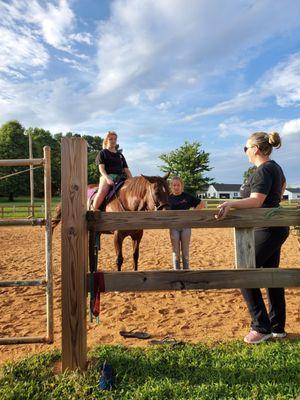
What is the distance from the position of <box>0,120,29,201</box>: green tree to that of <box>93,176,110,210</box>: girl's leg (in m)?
42.3

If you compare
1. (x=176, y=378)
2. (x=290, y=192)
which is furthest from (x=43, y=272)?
(x=290, y=192)

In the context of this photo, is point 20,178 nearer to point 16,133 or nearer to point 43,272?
point 16,133

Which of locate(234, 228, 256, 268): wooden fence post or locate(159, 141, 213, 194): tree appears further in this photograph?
locate(159, 141, 213, 194): tree

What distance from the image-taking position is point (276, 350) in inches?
133

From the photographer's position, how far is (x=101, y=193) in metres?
6.77

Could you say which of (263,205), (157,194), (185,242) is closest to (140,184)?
(157,194)

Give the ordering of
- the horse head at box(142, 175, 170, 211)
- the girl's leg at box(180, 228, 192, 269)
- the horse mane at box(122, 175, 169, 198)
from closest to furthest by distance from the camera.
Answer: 1. the horse head at box(142, 175, 170, 211)
2. the horse mane at box(122, 175, 169, 198)
3. the girl's leg at box(180, 228, 192, 269)

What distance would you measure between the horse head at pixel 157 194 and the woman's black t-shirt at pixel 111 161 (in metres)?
0.78

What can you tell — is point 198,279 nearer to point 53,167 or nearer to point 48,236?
point 48,236

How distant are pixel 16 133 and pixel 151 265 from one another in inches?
2030

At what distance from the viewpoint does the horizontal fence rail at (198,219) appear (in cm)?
308

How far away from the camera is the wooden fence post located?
317cm

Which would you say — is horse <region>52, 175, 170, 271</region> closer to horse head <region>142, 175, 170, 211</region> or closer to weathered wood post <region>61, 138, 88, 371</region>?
horse head <region>142, 175, 170, 211</region>

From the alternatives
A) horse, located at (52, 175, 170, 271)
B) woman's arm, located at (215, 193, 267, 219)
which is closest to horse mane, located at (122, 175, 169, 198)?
horse, located at (52, 175, 170, 271)
